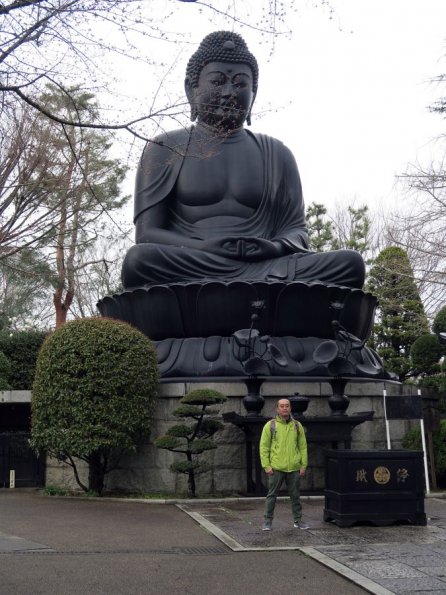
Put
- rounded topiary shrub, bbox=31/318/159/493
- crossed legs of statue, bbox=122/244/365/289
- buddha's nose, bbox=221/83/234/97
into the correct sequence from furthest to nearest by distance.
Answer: buddha's nose, bbox=221/83/234/97 < crossed legs of statue, bbox=122/244/365/289 < rounded topiary shrub, bbox=31/318/159/493

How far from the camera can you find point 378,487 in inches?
280

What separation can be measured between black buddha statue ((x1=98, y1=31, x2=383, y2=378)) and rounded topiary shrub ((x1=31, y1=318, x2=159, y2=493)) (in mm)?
1446

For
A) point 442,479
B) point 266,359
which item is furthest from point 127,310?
point 442,479

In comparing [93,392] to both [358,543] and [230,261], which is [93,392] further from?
[358,543]

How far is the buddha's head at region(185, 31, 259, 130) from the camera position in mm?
13328

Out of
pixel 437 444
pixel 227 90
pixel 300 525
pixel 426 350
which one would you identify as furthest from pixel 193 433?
pixel 426 350

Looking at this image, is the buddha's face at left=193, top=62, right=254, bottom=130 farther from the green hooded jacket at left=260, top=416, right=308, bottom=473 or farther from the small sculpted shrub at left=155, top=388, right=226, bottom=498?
the green hooded jacket at left=260, top=416, right=308, bottom=473

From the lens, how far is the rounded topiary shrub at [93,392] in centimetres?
920

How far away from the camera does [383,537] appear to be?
649 cm

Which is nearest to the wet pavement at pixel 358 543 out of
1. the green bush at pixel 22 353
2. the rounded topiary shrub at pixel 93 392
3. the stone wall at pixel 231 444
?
the stone wall at pixel 231 444

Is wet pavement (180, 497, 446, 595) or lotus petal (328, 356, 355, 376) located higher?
lotus petal (328, 356, 355, 376)

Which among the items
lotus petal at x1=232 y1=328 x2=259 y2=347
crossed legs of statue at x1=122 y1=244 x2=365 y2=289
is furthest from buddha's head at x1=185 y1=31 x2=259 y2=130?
lotus petal at x1=232 y1=328 x2=259 y2=347

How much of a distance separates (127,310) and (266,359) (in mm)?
2490

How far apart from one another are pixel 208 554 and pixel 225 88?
9276 millimetres
